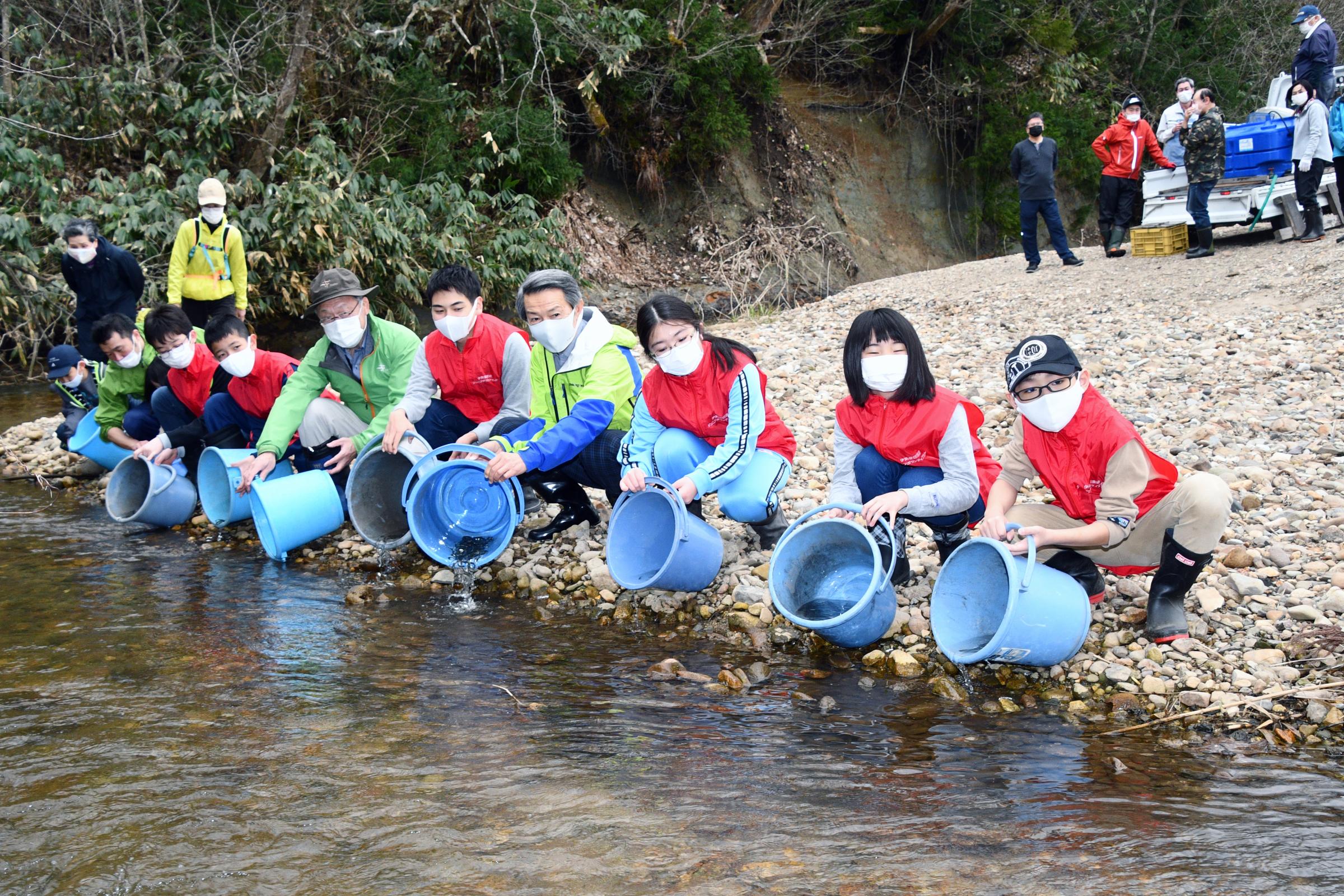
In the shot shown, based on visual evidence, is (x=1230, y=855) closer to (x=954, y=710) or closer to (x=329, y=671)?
(x=954, y=710)

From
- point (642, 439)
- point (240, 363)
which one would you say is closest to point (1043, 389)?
point (642, 439)

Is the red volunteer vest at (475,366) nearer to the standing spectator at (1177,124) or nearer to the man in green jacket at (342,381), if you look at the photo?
the man in green jacket at (342,381)

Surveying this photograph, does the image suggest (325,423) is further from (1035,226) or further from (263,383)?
(1035,226)

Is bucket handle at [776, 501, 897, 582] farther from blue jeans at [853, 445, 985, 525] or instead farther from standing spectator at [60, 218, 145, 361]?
standing spectator at [60, 218, 145, 361]

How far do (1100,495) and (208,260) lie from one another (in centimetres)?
581

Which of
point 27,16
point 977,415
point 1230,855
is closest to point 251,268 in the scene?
point 27,16

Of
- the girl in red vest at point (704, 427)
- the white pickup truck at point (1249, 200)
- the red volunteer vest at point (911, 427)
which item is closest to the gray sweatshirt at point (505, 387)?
the girl in red vest at point (704, 427)

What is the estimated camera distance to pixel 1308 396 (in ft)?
17.6

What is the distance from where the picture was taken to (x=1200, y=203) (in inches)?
374

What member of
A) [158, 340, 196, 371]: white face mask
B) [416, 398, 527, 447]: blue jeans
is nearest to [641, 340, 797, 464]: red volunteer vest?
[416, 398, 527, 447]: blue jeans

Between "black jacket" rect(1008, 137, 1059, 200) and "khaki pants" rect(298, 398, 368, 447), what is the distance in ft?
24.8

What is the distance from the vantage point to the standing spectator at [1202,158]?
30.0ft

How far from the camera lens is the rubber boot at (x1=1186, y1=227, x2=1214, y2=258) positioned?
9.57 meters

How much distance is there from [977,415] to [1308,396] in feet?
8.78
